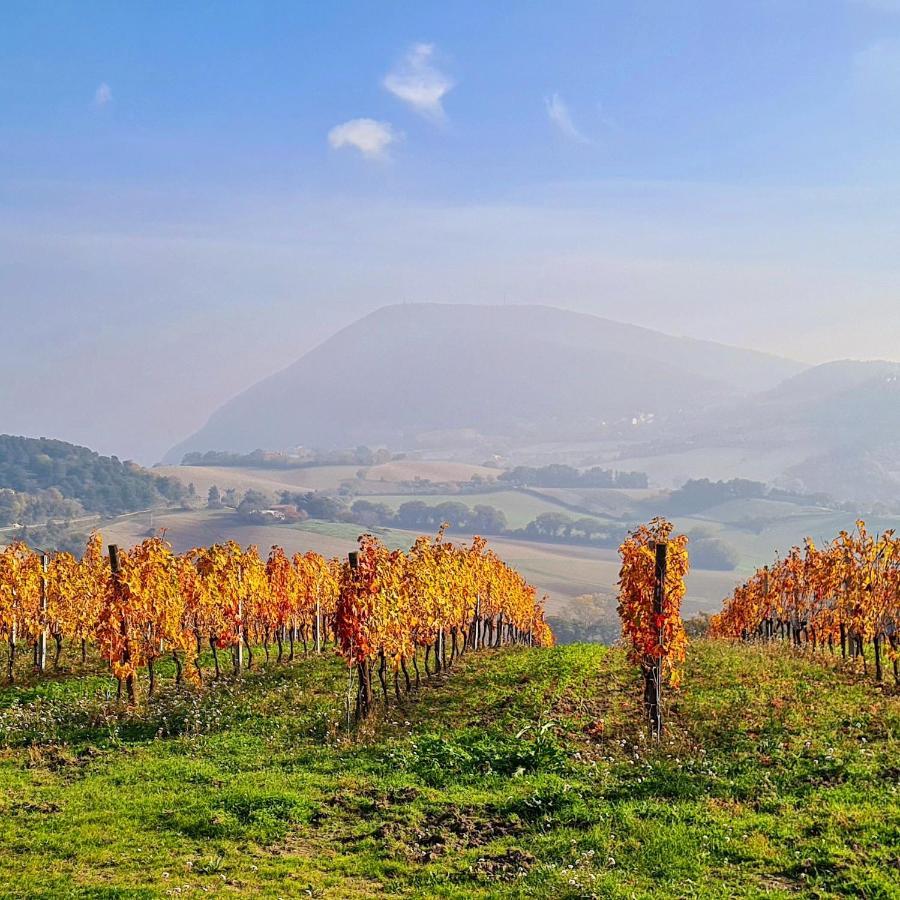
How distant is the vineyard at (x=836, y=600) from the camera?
3428cm

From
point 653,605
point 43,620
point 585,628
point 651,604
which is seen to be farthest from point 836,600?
point 585,628

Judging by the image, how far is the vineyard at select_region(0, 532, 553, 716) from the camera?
29.0m

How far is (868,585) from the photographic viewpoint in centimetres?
3503

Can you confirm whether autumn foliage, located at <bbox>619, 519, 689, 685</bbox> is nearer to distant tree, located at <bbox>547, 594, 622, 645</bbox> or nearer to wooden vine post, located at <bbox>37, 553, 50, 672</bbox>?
wooden vine post, located at <bbox>37, 553, 50, 672</bbox>

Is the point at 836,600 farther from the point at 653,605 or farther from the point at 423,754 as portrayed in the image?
the point at 423,754

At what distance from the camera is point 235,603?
39.8 m

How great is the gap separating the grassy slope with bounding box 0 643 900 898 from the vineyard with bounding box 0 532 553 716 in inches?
113

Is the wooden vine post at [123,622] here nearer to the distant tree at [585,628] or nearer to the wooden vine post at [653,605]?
the wooden vine post at [653,605]

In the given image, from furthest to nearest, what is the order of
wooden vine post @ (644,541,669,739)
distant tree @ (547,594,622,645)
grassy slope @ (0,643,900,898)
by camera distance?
distant tree @ (547,594,622,645) < wooden vine post @ (644,541,669,739) < grassy slope @ (0,643,900,898)

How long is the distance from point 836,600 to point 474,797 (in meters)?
28.3

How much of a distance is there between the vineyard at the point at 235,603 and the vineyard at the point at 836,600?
17514mm

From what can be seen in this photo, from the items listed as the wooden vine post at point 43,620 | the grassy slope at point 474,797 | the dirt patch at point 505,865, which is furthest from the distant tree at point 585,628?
the dirt patch at point 505,865

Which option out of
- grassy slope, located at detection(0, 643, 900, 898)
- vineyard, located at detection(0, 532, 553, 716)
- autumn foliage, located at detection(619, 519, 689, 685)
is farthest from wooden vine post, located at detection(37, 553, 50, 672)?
autumn foliage, located at detection(619, 519, 689, 685)

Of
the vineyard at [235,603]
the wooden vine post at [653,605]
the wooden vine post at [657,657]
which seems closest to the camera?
the wooden vine post at [657,657]
